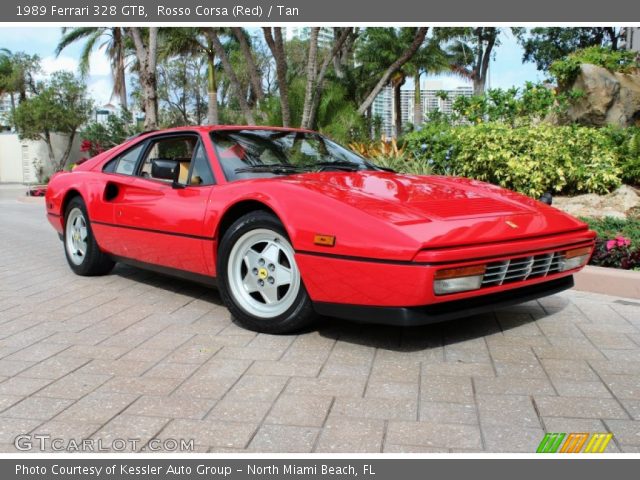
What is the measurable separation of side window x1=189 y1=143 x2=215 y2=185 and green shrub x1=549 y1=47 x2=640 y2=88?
10707 millimetres

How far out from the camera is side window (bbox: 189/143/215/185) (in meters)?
3.99

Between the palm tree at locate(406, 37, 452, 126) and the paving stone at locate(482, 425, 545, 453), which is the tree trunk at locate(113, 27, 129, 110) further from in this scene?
the paving stone at locate(482, 425, 545, 453)

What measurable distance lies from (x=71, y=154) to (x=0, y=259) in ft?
91.4

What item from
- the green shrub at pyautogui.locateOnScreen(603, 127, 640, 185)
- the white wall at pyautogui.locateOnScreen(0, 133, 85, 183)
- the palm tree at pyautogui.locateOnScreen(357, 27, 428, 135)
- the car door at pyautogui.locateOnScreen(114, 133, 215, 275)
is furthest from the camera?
the white wall at pyautogui.locateOnScreen(0, 133, 85, 183)

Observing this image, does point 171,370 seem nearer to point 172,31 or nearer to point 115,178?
point 115,178

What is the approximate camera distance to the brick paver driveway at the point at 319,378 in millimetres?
2346

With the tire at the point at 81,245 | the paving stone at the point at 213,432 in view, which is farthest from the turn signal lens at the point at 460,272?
the tire at the point at 81,245

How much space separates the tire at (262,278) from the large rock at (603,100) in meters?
10.8

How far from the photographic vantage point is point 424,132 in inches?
336

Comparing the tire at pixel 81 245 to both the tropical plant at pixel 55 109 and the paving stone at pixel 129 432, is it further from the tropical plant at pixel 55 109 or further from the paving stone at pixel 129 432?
the tropical plant at pixel 55 109

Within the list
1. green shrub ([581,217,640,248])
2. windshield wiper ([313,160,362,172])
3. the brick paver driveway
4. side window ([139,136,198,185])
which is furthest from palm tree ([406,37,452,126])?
the brick paver driveway

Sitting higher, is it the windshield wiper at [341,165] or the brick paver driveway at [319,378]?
the windshield wiper at [341,165]

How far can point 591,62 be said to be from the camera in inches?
504

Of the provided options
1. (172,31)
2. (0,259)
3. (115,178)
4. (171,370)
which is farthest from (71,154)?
(171,370)
